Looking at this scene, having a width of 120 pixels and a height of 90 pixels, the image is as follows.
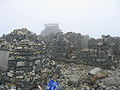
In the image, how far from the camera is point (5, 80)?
8375 mm

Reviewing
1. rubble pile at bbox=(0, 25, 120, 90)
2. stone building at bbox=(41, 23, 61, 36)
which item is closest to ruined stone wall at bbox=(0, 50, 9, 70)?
rubble pile at bbox=(0, 25, 120, 90)

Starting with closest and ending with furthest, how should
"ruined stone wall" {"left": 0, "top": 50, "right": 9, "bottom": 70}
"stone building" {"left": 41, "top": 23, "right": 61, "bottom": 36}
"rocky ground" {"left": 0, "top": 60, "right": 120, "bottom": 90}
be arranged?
1. "rocky ground" {"left": 0, "top": 60, "right": 120, "bottom": 90}
2. "ruined stone wall" {"left": 0, "top": 50, "right": 9, "bottom": 70}
3. "stone building" {"left": 41, "top": 23, "right": 61, "bottom": 36}

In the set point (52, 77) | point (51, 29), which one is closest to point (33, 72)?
point (52, 77)

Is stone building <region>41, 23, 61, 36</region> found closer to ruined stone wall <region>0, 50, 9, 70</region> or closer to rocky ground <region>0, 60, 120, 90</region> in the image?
rocky ground <region>0, 60, 120, 90</region>

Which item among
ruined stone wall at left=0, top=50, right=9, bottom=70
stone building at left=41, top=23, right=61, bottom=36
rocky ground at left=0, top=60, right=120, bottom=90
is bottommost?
rocky ground at left=0, top=60, right=120, bottom=90

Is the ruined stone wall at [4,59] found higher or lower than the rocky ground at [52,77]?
higher

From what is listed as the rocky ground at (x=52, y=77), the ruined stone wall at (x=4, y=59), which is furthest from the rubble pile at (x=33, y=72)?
the ruined stone wall at (x=4, y=59)

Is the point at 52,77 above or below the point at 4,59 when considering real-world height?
below

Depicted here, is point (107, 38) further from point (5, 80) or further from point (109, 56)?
point (5, 80)

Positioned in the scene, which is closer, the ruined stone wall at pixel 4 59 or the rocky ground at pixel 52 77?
the rocky ground at pixel 52 77

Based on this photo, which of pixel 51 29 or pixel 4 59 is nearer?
pixel 4 59

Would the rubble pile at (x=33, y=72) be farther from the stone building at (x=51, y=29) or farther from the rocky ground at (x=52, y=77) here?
the stone building at (x=51, y=29)

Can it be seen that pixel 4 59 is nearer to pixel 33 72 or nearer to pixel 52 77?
pixel 33 72

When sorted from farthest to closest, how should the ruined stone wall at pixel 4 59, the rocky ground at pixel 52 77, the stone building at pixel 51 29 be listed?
the stone building at pixel 51 29, the ruined stone wall at pixel 4 59, the rocky ground at pixel 52 77
